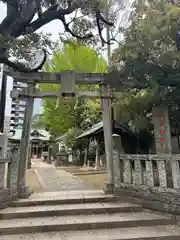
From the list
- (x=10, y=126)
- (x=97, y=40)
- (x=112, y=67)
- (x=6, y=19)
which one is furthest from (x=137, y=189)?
(x=10, y=126)

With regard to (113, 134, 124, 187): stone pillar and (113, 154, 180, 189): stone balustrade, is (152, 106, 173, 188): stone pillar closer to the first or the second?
(113, 154, 180, 189): stone balustrade

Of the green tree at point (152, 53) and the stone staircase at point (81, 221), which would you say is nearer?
the stone staircase at point (81, 221)

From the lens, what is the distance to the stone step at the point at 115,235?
3688mm

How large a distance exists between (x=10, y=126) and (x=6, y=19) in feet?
19.4

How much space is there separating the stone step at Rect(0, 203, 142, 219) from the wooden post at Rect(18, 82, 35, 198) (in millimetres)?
737

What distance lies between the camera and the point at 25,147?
19.2ft

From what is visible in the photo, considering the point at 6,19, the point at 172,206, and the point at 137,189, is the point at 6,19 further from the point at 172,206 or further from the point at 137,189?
the point at 172,206

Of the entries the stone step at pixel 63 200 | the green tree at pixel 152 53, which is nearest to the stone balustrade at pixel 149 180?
the stone step at pixel 63 200

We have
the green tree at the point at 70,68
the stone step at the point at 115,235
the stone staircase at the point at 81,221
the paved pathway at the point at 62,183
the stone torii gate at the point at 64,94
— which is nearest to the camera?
the stone step at the point at 115,235

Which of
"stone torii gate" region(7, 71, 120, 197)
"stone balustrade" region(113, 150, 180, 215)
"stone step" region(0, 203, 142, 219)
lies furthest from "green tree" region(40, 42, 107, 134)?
"stone step" region(0, 203, 142, 219)

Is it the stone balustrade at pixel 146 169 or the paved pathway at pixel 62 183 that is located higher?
the stone balustrade at pixel 146 169

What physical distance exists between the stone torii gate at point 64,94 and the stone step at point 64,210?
920mm

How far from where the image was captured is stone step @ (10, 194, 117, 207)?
506cm

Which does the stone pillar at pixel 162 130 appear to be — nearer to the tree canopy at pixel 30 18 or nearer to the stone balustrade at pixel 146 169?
the stone balustrade at pixel 146 169
